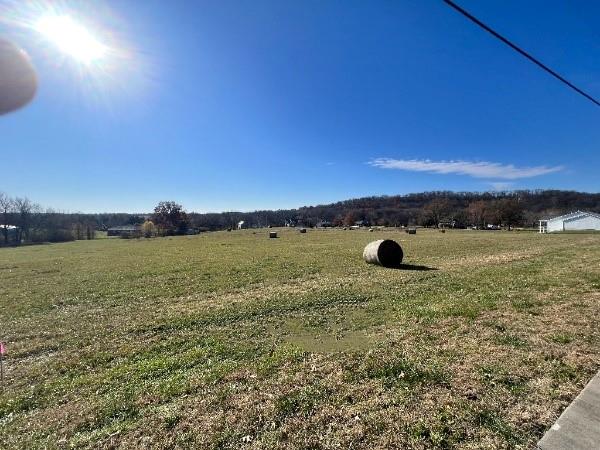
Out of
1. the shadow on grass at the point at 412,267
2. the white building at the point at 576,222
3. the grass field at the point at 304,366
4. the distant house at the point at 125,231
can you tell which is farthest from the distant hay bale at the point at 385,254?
the distant house at the point at 125,231

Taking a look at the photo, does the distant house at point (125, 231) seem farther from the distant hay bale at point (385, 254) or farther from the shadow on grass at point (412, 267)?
the shadow on grass at point (412, 267)

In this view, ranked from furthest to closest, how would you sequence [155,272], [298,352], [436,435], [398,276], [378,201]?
[378,201] < [155,272] < [398,276] < [298,352] < [436,435]

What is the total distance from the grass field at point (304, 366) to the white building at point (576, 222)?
7258 centimetres

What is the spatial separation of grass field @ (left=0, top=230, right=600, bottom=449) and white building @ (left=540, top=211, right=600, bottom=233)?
238 feet

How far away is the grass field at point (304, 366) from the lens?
365 cm

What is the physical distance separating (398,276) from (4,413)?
12.6m

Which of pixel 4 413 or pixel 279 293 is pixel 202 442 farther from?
pixel 279 293

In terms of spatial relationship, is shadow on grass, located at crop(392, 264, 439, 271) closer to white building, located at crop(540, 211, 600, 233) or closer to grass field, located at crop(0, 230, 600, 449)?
grass field, located at crop(0, 230, 600, 449)

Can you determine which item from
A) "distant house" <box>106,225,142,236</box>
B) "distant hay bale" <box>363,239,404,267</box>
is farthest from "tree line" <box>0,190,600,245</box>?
"distant hay bale" <box>363,239,404,267</box>

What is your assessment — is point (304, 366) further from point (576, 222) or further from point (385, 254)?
point (576, 222)

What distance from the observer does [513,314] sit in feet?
24.9

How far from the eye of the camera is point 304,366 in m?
5.28

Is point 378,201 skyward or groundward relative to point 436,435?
skyward

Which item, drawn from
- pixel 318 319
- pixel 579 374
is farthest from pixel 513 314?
pixel 318 319
